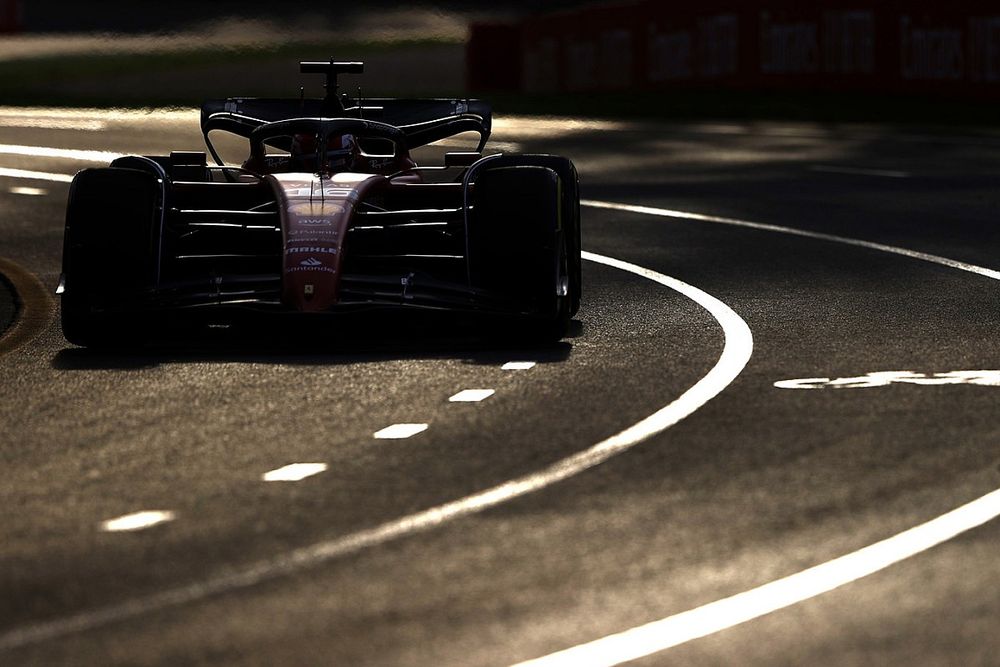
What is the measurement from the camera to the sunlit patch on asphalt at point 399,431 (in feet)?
28.9

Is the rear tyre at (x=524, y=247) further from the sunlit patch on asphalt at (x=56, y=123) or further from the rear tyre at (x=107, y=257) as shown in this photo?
the sunlit patch on asphalt at (x=56, y=123)

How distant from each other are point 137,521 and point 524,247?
14.0 ft

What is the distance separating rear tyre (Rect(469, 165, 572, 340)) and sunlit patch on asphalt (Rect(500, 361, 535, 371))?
543mm

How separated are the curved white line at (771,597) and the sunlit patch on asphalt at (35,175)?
15.4 meters

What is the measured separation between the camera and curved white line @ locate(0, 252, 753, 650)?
246 inches

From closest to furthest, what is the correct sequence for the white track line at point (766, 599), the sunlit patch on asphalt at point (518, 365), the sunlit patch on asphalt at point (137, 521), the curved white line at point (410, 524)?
the white track line at point (766, 599)
the curved white line at point (410, 524)
the sunlit patch on asphalt at point (137, 521)
the sunlit patch on asphalt at point (518, 365)

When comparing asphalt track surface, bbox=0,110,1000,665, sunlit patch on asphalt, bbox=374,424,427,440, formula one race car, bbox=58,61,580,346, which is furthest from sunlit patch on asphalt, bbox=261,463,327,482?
formula one race car, bbox=58,61,580,346

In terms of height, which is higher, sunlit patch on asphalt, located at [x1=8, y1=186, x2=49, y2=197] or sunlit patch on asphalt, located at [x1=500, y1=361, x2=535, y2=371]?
sunlit patch on asphalt, located at [x1=8, y1=186, x2=49, y2=197]

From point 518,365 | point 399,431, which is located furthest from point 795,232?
point 399,431

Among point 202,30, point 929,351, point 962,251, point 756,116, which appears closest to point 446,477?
point 929,351

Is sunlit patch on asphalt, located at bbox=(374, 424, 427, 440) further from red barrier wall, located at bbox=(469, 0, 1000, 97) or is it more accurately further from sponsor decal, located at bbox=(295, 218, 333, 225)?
red barrier wall, located at bbox=(469, 0, 1000, 97)

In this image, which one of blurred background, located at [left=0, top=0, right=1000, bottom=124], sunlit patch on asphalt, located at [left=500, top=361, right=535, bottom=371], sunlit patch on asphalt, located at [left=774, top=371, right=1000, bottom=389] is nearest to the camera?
sunlit patch on asphalt, located at [left=774, top=371, right=1000, bottom=389]

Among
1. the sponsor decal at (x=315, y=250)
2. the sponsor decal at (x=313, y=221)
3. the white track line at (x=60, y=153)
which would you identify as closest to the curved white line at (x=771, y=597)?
the sponsor decal at (x=315, y=250)

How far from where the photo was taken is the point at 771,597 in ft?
20.9
